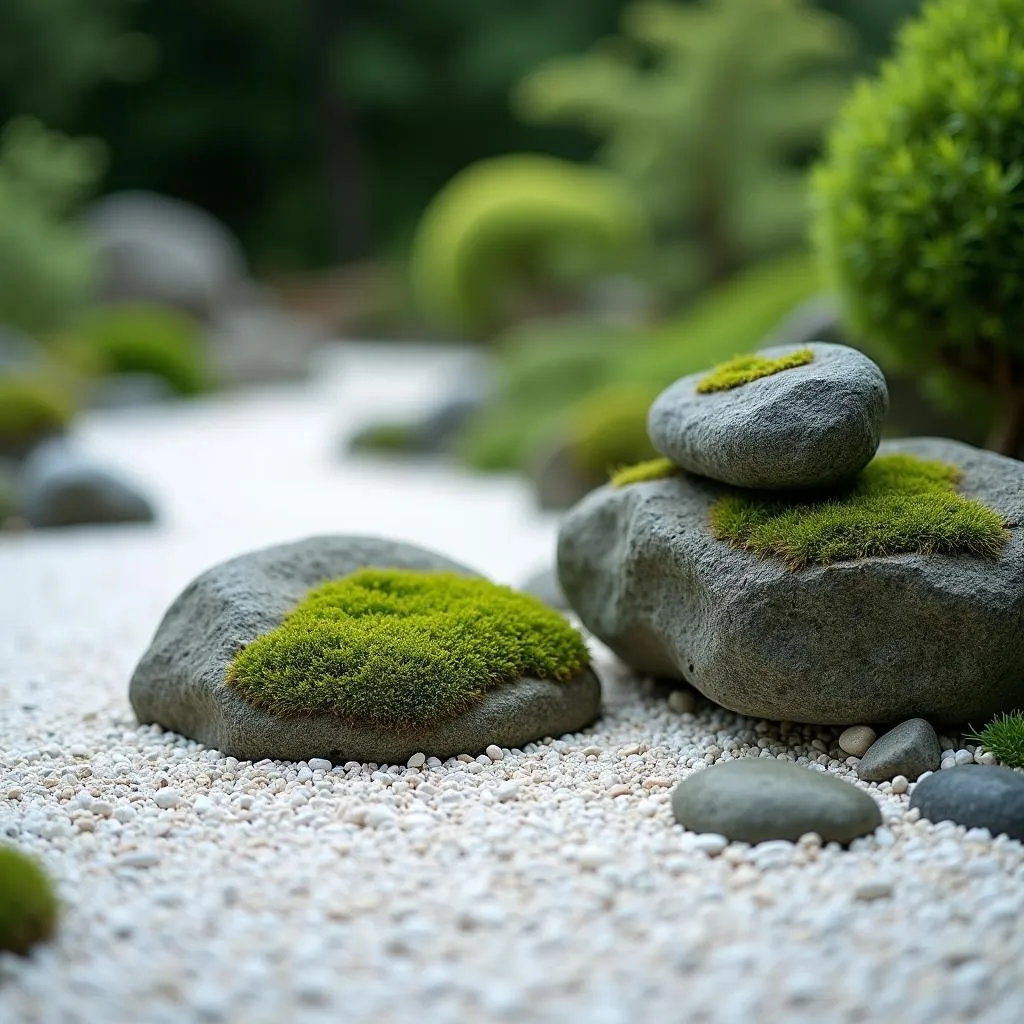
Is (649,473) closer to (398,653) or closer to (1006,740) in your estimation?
(398,653)

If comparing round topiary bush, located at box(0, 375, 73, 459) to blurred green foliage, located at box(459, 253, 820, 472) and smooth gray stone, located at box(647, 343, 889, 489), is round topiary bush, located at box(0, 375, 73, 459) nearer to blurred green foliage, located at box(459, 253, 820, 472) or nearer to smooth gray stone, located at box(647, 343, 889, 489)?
blurred green foliage, located at box(459, 253, 820, 472)

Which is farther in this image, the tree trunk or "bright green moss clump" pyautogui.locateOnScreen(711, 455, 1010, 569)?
the tree trunk

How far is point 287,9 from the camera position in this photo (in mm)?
26578

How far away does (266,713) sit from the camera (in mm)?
3826

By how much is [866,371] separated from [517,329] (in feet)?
40.1

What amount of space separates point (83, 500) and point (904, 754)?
5.99 meters

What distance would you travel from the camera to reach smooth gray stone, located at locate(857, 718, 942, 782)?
358 centimetres

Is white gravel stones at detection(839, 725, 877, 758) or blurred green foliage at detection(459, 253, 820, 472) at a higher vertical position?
blurred green foliage at detection(459, 253, 820, 472)

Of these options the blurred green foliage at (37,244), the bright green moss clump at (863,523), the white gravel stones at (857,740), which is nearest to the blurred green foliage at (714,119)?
the blurred green foliage at (37,244)

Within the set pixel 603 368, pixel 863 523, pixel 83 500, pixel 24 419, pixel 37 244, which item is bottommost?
pixel 863 523

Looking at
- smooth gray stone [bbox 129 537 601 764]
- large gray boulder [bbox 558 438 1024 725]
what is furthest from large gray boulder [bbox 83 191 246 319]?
large gray boulder [bbox 558 438 1024 725]

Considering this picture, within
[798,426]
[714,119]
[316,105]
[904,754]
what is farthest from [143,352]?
[904,754]

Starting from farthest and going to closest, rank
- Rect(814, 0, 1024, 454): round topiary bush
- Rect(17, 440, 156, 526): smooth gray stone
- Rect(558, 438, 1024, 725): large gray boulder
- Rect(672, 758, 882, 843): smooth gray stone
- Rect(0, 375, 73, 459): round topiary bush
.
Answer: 1. Rect(0, 375, 73, 459): round topiary bush
2. Rect(17, 440, 156, 526): smooth gray stone
3. Rect(814, 0, 1024, 454): round topiary bush
4. Rect(558, 438, 1024, 725): large gray boulder
5. Rect(672, 758, 882, 843): smooth gray stone

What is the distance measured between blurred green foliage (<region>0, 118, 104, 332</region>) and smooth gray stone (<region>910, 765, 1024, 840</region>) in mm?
14798
